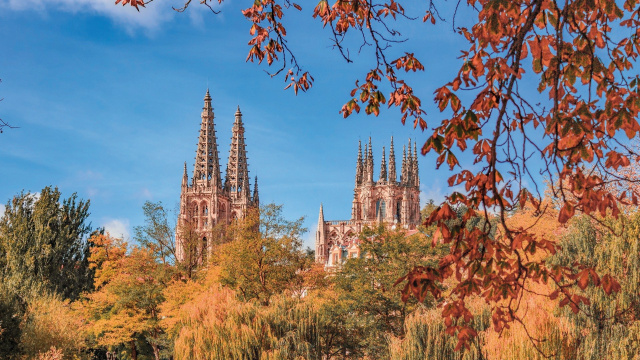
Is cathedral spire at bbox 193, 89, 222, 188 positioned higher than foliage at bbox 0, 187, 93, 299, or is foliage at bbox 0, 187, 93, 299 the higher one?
cathedral spire at bbox 193, 89, 222, 188

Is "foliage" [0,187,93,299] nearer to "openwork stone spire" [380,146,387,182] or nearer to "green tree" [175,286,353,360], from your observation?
"green tree" [175,286,353,360]

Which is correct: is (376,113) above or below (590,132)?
above

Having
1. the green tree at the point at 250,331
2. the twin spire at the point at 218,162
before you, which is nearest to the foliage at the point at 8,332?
the green tree at the point at 250,331

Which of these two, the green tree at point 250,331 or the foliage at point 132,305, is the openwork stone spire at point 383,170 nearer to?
the foliage at point 132,305

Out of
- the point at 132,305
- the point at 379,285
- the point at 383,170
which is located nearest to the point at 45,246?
the point at 132,305

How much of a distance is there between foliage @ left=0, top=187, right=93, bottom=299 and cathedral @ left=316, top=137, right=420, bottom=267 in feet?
170

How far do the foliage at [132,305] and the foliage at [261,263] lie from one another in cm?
449

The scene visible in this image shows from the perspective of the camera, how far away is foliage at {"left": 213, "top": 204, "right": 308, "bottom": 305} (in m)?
30.8

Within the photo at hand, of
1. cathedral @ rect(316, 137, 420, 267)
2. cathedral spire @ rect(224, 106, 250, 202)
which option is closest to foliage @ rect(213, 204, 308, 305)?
cathedral @ rect(316, 137, 420, 267)

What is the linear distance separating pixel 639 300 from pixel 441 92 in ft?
54.6

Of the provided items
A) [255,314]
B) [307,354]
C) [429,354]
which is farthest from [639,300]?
[255,314]

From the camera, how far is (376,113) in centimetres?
718

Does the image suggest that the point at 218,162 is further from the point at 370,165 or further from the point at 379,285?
the point at 379,285

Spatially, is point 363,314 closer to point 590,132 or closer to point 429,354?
point 429,354
